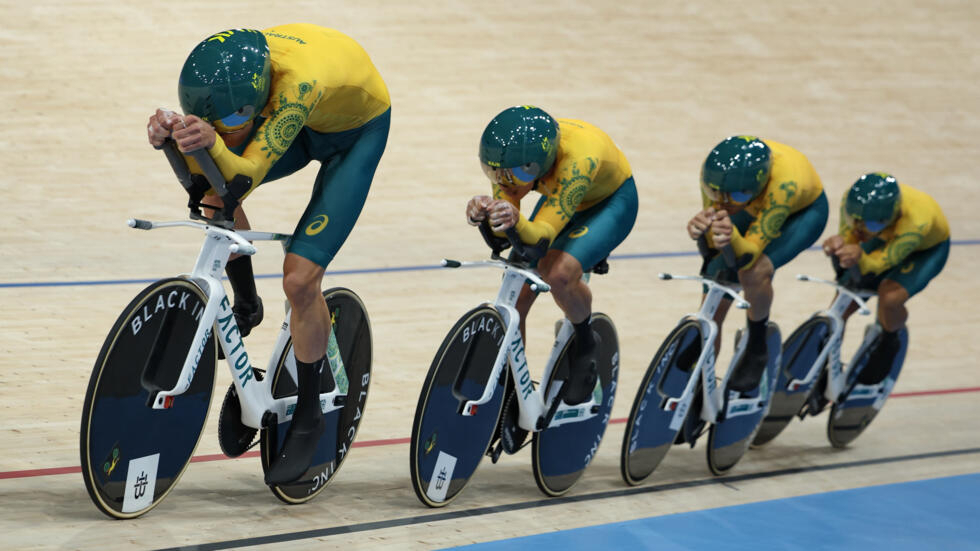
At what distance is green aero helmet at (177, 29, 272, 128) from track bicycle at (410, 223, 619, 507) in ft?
2.37

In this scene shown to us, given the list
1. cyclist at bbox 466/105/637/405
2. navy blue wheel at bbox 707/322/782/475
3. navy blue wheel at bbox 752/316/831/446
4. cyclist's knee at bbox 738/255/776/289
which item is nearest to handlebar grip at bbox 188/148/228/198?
cyclist at bbox 466/105/637/405

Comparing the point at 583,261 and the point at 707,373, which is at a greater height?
the point at 583,261

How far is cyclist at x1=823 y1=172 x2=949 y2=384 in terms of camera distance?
4336 mm

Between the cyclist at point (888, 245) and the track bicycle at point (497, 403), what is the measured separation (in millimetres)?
1242

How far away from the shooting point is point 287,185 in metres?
7.30

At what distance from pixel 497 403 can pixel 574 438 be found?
0.40 m

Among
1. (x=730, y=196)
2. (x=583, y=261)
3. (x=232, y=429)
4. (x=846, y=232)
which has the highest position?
(x=730, y=196)

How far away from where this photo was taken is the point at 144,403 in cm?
275

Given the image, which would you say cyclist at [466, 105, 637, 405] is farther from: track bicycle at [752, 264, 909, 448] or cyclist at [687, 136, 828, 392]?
track bicycle at [752, 264, 909, 448]

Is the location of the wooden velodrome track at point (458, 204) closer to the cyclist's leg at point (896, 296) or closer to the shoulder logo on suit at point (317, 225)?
the cyclist's leg at point (896, 296)

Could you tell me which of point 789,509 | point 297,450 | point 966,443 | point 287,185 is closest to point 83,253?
point 287,185

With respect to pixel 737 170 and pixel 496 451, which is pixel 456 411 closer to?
pixel 496 451

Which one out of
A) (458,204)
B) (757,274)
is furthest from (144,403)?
(458,204)

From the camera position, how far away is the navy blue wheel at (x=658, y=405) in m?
3.82
